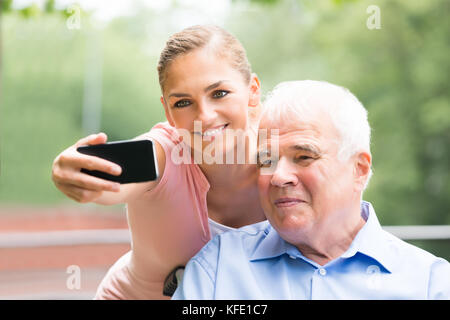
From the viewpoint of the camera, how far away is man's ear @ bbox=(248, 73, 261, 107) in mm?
1532

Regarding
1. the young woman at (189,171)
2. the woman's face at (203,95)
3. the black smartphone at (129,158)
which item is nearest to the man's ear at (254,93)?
the young woman at (189,171)

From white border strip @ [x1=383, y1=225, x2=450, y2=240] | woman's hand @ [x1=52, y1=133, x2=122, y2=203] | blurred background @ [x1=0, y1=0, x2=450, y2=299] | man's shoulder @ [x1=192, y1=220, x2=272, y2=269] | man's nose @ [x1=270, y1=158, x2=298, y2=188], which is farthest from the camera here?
blurred background @ [x1=0, y1=0, x2=450, y2=299]

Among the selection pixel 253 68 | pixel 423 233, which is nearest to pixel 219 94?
pixel 423 233

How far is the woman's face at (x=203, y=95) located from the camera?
135cm

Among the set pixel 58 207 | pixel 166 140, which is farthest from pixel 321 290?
pixel 58 207

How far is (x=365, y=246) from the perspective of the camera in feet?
4.49

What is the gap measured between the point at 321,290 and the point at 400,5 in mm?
9489

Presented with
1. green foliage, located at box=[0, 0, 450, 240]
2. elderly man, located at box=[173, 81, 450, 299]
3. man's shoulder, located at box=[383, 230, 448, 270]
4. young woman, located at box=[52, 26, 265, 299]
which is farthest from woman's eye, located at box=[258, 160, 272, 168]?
green foliage, located at box=[0, 0, 450, 240]

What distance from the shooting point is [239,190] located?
159 centimetres

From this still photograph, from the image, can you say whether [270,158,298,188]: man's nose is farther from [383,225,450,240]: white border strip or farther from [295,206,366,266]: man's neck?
[383,225,450,240]: white border strip

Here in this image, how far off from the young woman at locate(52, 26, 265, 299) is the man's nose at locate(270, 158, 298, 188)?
18 cm

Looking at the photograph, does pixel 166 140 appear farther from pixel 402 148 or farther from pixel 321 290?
pixel 402 148

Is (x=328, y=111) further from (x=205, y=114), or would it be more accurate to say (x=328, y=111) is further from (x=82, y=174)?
(x=82, y=174)

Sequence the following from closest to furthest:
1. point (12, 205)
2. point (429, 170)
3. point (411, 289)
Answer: point (411, 289) < point (429, 170) < point (12, 205)
